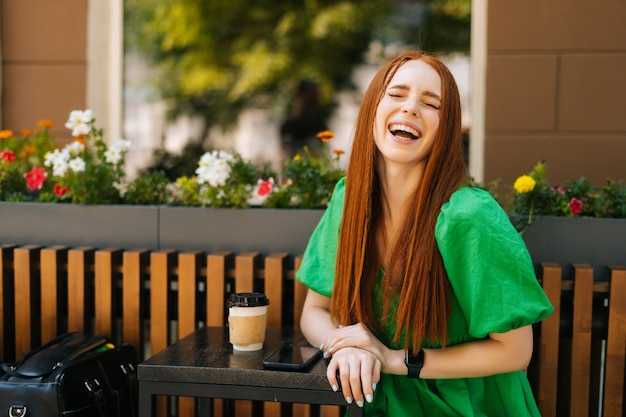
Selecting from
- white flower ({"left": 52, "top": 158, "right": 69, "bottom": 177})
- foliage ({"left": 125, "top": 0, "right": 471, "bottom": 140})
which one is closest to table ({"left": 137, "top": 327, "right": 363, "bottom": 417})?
white flower ({"left": 52, "top": 158, "right": 69, "bottom": 177})

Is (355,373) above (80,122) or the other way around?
the other way around

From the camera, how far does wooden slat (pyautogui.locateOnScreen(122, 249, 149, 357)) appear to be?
8.23ft

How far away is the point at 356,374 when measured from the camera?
1.57 meters

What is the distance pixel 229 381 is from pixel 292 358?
17cm

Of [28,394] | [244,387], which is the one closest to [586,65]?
[244,387]

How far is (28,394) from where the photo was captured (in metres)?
1.97

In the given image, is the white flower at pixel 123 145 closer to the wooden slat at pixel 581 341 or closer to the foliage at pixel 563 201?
the foliage at pixel 563 201

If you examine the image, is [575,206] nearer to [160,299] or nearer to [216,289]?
[216,289]

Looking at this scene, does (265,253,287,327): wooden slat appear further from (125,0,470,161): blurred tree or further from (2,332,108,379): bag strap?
(125,0,470,161): blurred tree

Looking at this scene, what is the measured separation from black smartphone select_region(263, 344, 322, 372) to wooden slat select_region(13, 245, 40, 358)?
1.20 m

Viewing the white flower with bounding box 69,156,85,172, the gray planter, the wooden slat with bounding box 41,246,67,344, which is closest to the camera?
the gray planter

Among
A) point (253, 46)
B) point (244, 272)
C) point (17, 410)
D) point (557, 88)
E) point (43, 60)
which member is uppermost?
point (253, 46)

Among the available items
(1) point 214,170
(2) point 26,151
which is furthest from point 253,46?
(1) point 214,170

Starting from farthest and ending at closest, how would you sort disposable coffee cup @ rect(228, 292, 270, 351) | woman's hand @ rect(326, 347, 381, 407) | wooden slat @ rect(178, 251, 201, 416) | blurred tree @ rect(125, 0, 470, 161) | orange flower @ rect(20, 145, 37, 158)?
blurred tree @ rect(125, 0, 470, 161)
orange flower @ rect(20, 145, 37, 158)
wooden slat @ rect(178, 251, 201, 416)
disposable coffee cup @ rect(228, 292, 270, 351)
woman's hand @ rect(326, 347, 381, 407)
